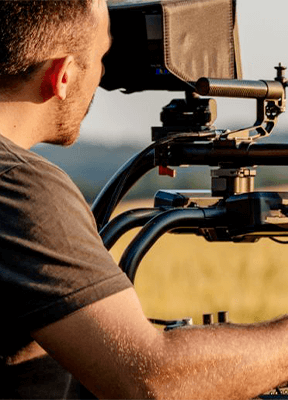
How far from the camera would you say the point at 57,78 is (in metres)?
2.25

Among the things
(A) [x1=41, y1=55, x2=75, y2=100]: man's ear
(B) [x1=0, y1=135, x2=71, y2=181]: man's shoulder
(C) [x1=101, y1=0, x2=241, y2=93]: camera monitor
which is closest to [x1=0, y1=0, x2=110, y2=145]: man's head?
(A) [x1=41, y1=55, x2=75, y2=100]: man's ear

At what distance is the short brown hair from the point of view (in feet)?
7.32

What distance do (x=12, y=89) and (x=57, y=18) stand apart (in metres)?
0.16

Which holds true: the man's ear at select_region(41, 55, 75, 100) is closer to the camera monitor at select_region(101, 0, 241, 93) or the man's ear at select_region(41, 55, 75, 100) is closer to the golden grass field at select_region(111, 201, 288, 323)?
the camera monitor at select_region(101, 0, 241, 93)

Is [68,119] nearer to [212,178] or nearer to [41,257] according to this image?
[41,257]

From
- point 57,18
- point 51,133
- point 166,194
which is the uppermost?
point 57,18

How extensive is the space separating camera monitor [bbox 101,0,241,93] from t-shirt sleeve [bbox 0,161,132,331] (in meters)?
1.06

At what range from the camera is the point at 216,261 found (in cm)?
1288

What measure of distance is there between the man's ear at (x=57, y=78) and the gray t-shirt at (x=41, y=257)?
0.90 ft

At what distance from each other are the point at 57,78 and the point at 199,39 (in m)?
0.93

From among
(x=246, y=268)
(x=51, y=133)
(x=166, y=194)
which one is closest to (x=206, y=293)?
(x=246, y=268)

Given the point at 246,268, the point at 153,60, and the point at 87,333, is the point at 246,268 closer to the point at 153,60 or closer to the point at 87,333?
the point at 153,60

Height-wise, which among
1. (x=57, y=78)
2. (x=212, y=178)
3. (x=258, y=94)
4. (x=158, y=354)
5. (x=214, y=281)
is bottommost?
(x=214, y=281)

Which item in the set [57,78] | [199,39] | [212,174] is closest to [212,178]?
[212,174]
